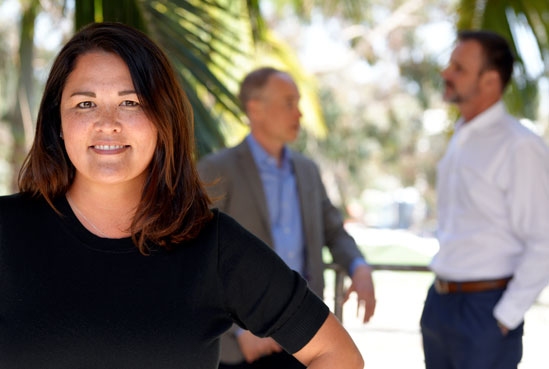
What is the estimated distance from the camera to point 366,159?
22.5m

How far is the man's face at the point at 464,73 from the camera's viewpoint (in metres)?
3.02

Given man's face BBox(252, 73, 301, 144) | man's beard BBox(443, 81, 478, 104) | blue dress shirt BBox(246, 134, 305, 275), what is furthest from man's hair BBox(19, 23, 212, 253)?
man's beard BBox(443, 81, 478, 104)

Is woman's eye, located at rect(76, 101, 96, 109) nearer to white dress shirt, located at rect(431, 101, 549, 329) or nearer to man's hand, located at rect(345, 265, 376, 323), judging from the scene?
man's hand, located at rect(345, 265, 376, 323)

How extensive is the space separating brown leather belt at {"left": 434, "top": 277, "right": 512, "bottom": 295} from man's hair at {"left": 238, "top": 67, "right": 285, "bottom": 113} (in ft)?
3.48

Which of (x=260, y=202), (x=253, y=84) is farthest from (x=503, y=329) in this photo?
(x=253, y=84)

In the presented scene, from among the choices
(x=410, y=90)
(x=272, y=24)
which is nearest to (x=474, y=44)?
(x=272, y=24)

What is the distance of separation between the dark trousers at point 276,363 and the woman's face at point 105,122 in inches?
44.0

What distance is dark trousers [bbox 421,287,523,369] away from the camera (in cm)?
273

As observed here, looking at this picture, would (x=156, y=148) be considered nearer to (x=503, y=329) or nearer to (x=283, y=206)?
(x=283, y=206)

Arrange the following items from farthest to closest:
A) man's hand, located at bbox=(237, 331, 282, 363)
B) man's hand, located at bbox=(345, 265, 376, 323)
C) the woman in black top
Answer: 1. man's hand, located at bbox=(345, 265, 376, 323)
2. man's hand, located at bbox=(237, 331, 282, 363)
3. the woman in black top

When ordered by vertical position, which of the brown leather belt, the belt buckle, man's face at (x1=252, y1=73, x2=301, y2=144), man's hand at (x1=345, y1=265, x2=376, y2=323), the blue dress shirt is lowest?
the belt buckle

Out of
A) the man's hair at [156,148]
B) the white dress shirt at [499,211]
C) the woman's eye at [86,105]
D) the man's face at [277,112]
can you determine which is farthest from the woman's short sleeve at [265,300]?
the white dress shirt at [499,211]

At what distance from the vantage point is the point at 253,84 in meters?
2.88

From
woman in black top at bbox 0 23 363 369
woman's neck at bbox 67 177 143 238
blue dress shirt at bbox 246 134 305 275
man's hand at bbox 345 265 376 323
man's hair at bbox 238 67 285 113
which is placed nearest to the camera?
woman in black top at bbox 0 23 363 369
